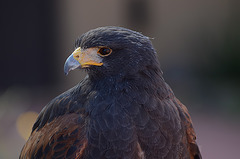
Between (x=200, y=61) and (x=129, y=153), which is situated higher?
(x=129, y=153)

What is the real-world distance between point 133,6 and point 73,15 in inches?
61.1

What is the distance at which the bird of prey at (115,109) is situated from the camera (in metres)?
2.95

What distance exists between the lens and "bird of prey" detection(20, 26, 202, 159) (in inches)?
116

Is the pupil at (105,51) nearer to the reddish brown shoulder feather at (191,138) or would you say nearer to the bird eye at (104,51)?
the bird eye at (104,51)

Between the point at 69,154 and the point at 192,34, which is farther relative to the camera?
the point at 192,34

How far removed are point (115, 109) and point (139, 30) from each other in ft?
25.0

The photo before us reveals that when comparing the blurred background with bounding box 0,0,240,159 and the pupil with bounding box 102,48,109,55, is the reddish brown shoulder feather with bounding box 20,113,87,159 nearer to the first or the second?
the pupil with bounding box 102,48,109,55

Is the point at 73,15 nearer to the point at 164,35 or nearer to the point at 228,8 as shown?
the point at 164,35

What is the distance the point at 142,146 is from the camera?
3.01 m

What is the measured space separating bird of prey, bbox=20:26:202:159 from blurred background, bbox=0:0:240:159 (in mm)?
6512

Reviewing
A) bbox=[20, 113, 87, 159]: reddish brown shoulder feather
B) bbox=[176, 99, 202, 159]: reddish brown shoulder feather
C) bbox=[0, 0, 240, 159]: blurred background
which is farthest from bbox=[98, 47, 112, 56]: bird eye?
bbox=[0, 0, 240, 159]: blurred background

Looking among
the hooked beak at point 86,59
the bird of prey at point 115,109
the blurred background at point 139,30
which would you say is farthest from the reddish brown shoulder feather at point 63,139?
the blurred background at point 139,30

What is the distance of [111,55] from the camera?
3.09 metres

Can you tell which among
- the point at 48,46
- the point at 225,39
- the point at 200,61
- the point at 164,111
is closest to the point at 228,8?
the point at 225,39
